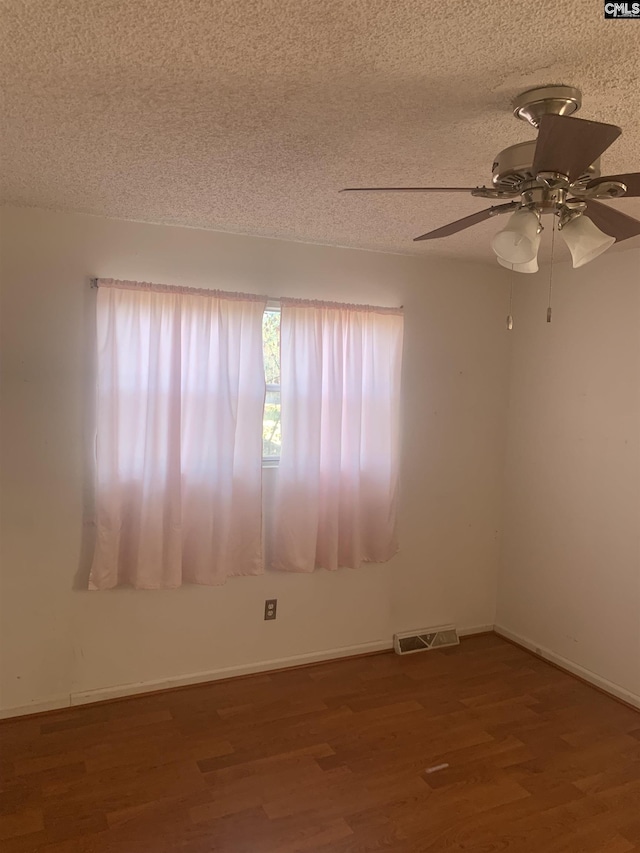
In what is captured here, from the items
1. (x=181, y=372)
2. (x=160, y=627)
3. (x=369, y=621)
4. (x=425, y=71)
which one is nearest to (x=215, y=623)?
(x=160, y=627)

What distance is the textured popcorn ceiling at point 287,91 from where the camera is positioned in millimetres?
1374

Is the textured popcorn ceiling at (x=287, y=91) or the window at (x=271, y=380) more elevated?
the textured popcorn ceiling at (x=287, y=91)

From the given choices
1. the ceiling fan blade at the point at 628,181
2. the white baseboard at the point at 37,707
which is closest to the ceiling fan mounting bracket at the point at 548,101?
the ceiling fan blade at the point at 628,181

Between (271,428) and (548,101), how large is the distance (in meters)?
2.25

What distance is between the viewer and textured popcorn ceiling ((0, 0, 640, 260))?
1.37m

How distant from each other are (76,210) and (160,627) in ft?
7.04

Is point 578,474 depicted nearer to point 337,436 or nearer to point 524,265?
point 337,436

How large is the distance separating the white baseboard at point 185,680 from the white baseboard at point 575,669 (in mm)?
853

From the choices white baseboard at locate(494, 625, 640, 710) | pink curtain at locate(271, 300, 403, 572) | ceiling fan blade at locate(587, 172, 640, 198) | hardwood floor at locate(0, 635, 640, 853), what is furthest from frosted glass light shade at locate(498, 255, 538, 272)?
white baseboard at locate(494, 625, 640, 710)

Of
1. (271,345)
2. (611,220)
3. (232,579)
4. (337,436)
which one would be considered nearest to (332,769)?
(232,579)

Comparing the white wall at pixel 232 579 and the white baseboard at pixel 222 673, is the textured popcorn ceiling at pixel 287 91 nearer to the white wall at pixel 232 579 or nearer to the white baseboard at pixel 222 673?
the white wall at pixel 232 579

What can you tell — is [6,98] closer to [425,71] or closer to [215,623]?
[425,71]

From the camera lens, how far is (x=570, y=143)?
1.33 metres

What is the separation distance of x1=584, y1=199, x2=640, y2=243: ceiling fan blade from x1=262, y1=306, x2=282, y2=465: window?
1.95 metres
